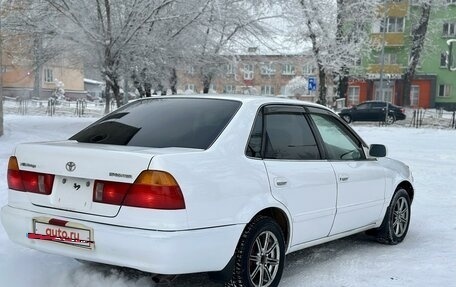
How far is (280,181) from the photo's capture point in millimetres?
4234

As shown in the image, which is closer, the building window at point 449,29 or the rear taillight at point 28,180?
the rear taillight at point 28,180

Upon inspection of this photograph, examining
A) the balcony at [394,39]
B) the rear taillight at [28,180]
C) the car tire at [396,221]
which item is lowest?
the car tire at [396,221]

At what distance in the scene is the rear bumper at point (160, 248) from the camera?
11.4 ft

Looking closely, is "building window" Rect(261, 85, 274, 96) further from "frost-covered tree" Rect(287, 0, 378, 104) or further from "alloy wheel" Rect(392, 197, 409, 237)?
"alloy wheel" Rect(392, 197, 409, 237)

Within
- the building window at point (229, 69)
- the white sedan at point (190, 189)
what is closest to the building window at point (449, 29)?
the building window at point (229, 69)

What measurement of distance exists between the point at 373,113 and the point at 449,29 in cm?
2303

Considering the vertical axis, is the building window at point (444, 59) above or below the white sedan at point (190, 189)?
above

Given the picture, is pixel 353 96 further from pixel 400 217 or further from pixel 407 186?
pixel 400 217

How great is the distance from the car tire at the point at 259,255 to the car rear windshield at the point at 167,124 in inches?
29.4

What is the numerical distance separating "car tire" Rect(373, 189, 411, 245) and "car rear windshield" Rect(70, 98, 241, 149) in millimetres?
2429

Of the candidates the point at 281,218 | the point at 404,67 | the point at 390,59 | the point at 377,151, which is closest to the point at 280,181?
the point at 281,218

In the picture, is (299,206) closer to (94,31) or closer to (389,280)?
(389,280)

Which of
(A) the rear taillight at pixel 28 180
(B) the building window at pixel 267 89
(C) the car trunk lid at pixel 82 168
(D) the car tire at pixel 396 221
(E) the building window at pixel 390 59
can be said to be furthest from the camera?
(B) the building window at pixel 267 89

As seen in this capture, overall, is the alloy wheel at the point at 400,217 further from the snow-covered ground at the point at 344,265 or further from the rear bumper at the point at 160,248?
the rear bumper at the point at 160,248
